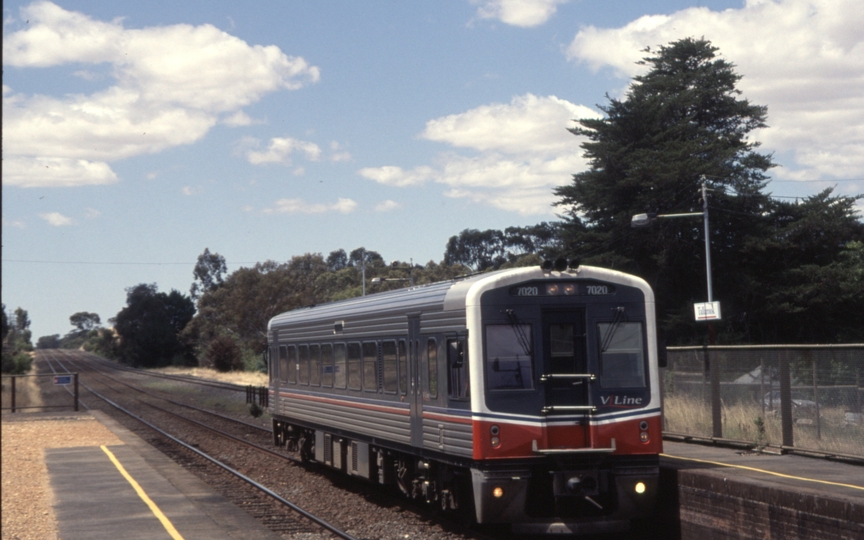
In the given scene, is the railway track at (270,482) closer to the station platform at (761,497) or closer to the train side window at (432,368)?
the train side window at (432,368)

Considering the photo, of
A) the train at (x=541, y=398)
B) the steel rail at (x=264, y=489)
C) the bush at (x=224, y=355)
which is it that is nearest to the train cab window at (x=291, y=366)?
the steel rail at (x=264, y=489)

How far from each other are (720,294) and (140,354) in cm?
7102

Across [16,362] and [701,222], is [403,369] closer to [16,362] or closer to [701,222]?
[16,362]

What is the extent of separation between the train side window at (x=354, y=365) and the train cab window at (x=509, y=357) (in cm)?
461

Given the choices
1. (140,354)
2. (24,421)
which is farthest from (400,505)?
(140,354)

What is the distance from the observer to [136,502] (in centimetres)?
1540

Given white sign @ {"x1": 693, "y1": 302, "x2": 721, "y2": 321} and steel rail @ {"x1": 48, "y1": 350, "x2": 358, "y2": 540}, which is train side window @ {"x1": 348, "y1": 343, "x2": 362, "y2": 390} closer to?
steel rail @ {"x1": 48, "y1": 350, "x2": 358, "y2": 540}

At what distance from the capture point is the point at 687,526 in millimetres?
11375

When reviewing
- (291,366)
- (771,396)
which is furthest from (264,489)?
(771,396)

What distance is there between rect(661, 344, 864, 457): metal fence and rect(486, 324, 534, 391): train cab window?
4638 mm

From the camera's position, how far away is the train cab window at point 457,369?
37.4 ft

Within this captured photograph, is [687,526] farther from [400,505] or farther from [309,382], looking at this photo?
[309,382]

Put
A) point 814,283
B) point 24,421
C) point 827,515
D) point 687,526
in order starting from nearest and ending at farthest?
point 827,515
point 687,526
point 24,421
point 814,283

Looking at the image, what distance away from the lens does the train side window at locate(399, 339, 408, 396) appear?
44.3 feet
